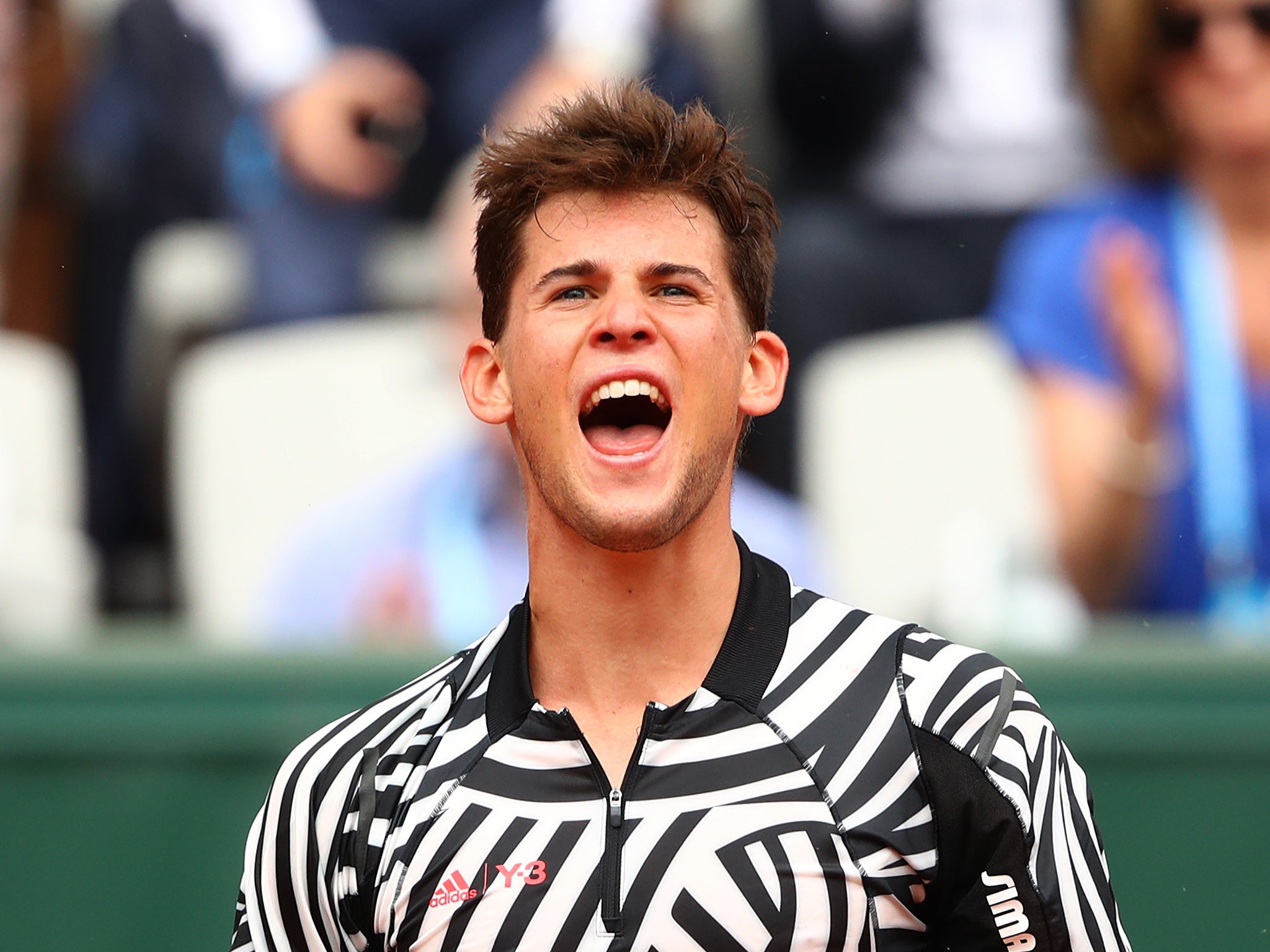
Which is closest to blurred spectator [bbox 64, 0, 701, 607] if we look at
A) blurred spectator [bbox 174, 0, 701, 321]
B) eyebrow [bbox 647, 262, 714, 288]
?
blurred spectator [bbox 174, 0, 701, 321]

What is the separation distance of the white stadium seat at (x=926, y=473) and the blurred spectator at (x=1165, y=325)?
0.11 m

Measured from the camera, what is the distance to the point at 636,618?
2445 millimetres

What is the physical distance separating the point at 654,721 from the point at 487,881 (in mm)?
316

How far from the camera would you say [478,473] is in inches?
199

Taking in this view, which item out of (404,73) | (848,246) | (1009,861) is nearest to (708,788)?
(1009,861)

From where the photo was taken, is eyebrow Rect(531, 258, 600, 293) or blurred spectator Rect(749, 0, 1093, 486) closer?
eyebrow Rect(531, 258, 600, 293)

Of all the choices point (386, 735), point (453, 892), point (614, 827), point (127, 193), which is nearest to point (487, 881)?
point (453, 892)

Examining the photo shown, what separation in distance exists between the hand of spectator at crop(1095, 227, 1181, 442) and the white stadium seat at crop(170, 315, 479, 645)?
200cm

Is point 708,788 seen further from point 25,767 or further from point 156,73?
point 156,73

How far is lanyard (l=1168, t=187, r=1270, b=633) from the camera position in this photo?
4.68 metres

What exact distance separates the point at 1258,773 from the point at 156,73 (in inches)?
155

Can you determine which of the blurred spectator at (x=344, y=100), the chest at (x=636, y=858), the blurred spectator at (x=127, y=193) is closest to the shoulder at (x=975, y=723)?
the chest at (x=636, y=858)

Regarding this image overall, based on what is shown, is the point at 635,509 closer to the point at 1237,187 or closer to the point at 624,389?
the point at 624,389

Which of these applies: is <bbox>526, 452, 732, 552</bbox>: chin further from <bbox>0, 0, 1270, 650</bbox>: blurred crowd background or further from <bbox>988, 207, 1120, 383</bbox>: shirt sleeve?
<bbox>988, 207, 1120, 383</bbox>: shirt sleeve
